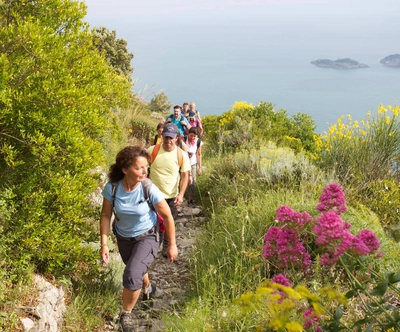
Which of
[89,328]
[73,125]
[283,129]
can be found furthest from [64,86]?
[283,129]

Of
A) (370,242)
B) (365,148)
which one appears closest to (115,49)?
(365,148)

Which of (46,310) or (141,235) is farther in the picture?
(141,235)

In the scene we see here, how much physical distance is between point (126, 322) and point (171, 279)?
1.52m

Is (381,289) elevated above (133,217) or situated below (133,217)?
above

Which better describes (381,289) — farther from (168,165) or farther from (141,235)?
(168,165)

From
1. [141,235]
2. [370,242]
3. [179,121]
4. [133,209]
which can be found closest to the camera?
[370,242]

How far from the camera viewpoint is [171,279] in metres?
6.04

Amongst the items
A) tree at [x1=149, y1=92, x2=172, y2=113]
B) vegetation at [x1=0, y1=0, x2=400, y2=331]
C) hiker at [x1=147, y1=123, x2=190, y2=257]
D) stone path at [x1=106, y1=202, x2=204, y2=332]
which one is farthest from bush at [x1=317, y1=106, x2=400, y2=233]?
tree at [x1=149, y1=92, x2=172, y2=113]

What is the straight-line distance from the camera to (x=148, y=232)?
4.73 metres

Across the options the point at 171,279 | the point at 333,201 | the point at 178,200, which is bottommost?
the point at 171,279

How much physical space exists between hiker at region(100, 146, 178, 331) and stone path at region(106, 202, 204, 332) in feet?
0.83

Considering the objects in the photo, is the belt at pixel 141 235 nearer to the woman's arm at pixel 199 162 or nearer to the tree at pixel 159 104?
the woman's arm at pixel 199 162

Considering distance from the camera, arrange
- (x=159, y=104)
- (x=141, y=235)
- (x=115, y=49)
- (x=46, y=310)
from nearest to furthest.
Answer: (x=46, y=310), (x=141, y=235), (x=159, y=104), (x=115, y=49)

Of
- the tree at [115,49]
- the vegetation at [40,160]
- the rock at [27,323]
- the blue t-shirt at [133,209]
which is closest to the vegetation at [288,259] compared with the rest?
the blue t-shirt at [133,209]
